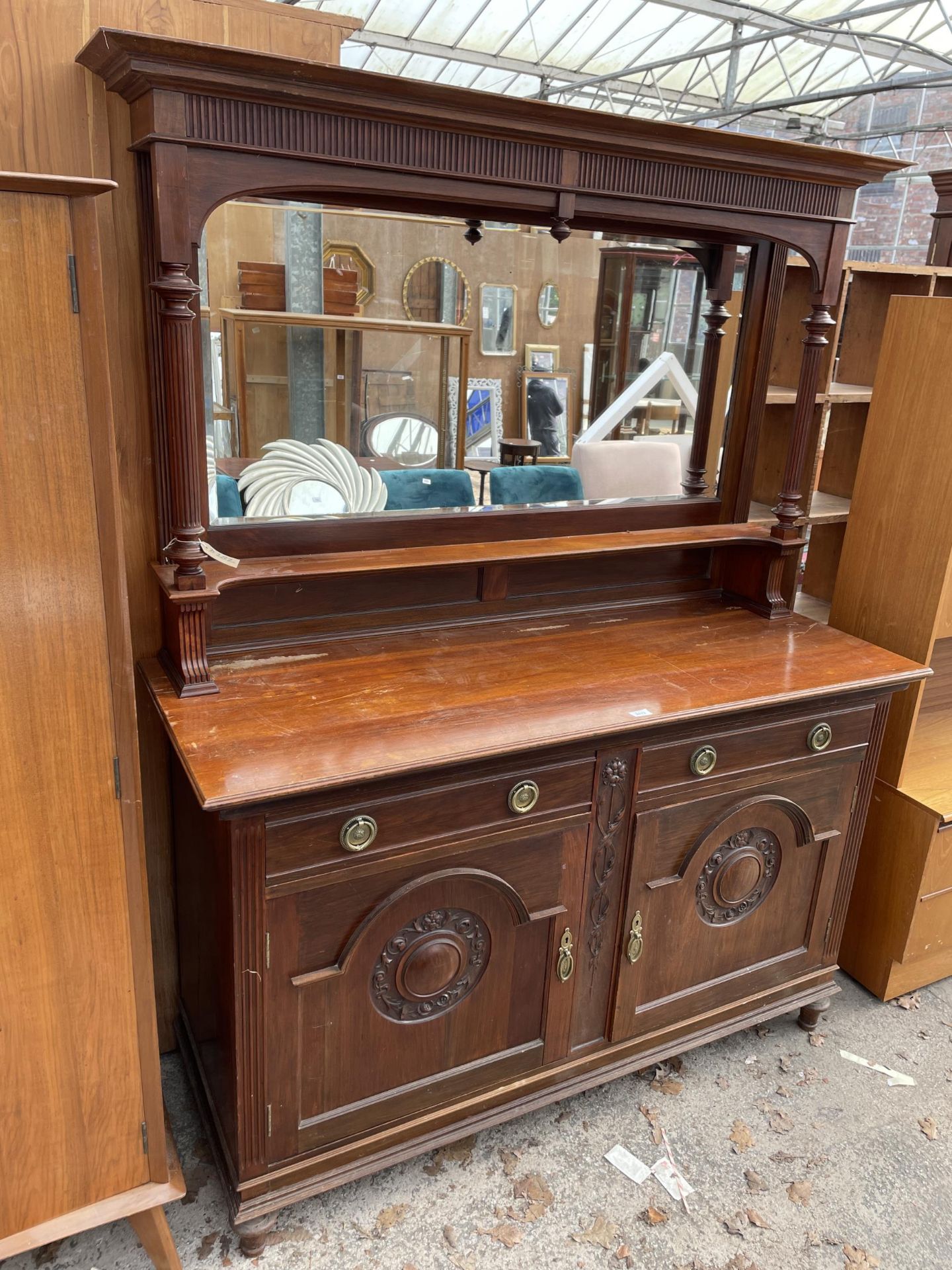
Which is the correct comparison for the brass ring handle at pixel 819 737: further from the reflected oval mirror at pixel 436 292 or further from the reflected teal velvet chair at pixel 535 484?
the reflected oval mirror at pixel 436 292

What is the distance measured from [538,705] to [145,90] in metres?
1.15

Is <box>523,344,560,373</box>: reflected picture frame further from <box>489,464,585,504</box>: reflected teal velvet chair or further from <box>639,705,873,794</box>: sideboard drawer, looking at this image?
<box>639,705,873,794</box>: sideboard drawer

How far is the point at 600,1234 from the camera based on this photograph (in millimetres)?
1762

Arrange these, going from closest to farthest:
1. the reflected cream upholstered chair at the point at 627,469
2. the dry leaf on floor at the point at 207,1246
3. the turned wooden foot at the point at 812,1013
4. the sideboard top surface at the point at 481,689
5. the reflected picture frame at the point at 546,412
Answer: the sideboard top surface at the point at 481,689 → the dry leaf on floor at the point at 207,1246 → the reflected picture frame at the point at 546,412 → the reflected cream upholstered chair at the point at 627,469 → the turned wooden foot at the point at 812,1013

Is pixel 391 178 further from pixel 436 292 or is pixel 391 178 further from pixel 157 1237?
pixel 157 1237

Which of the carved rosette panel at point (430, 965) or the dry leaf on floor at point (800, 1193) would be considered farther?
the dry leaf on floor at point (800, 1193)

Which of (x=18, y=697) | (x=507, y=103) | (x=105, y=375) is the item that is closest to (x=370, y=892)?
(x=18, y=697)

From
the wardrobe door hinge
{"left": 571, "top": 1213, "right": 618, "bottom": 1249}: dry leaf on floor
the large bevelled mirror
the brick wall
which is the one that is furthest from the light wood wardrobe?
the brick wall

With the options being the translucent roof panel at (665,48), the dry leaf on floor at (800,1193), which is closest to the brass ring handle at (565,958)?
the dry leaf on floor at (800,1193)

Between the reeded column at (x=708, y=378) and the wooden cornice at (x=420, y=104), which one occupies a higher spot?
the wooden cornice at (x=420, y=104)

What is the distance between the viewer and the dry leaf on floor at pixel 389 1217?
175 centimetres

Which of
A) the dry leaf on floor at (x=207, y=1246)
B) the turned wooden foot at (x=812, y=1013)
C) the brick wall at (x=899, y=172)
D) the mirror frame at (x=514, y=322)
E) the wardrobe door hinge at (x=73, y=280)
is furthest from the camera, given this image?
the brick wall at (x=899, y=172)

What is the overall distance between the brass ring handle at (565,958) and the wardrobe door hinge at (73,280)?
1330 millimetres

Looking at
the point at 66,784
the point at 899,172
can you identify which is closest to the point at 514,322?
the point at 66,784
